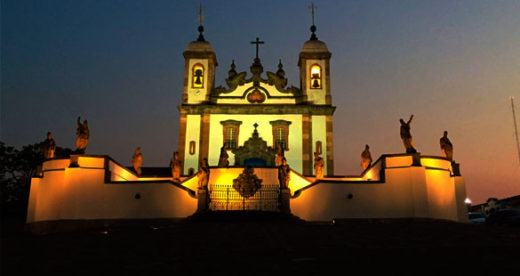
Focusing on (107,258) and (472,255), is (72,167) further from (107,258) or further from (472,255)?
(472,255)

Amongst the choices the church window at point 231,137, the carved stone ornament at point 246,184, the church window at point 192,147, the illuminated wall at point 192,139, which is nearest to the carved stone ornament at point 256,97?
the church window at point 231,137

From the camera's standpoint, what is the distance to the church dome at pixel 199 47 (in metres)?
36.5

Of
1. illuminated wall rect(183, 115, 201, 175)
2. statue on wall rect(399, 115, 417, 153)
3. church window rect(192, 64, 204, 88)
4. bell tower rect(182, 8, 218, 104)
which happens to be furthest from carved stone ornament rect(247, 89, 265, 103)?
statue on wall rect(399, 115, 417, 153)

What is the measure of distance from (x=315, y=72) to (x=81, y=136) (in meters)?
20.2

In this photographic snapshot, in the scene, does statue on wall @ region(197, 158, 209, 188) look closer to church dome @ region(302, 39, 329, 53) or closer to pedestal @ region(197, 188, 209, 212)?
pedestal @ region(197, 188, 209, 212)

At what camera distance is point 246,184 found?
69.6ft

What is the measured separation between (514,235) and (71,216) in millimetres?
15972

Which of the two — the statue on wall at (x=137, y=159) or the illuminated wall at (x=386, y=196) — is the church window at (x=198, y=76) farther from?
the illuminated wall at (x=386, y=196)

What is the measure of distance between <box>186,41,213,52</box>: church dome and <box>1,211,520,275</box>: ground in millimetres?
24261

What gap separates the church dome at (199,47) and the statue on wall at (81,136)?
17.4 meters

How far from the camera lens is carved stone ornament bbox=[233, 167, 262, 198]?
2114 centimetres

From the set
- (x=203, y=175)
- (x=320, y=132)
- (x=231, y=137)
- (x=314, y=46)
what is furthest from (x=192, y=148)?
(x=203, y=175)

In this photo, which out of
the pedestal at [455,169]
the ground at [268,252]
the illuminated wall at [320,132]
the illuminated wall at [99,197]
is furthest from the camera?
the illuminated wall at [320,132]

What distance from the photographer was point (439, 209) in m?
19.9
